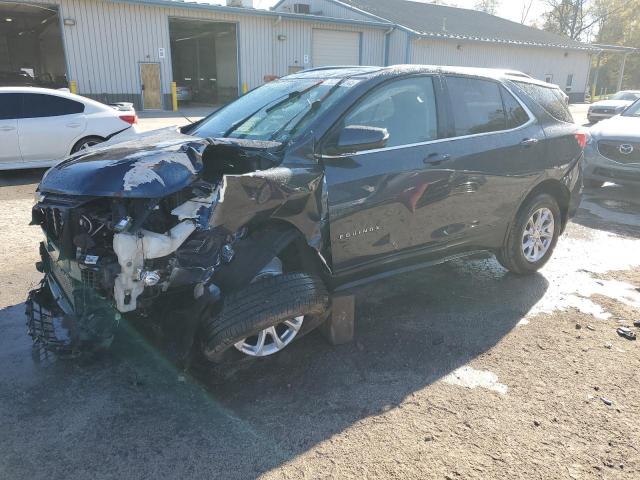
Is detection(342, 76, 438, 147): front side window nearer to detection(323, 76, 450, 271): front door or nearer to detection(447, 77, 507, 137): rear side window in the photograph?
detection(323, 76, 450, 271): front door

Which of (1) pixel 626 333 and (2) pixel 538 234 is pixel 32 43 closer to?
(2) pixel 538 234

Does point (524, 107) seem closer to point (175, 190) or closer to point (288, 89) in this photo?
point (288, 89)

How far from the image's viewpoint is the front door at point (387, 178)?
3342mm

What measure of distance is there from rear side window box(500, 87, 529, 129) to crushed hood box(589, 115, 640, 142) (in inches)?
190

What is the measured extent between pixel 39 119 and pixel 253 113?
256 inches

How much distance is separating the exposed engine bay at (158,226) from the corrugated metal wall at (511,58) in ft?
90.0

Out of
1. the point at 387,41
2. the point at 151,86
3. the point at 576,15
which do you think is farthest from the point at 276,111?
the point at 576,15

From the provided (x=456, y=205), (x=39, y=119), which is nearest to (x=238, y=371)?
(x=456, y=205)

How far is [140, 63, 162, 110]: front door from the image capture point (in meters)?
22.9

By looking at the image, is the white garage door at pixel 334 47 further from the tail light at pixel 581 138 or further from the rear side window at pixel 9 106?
the tail light at pixel 581 138

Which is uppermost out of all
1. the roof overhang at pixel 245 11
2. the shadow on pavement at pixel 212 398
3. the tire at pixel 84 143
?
the roof overhang at pixel 245 11

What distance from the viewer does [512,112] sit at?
4477 millimetres

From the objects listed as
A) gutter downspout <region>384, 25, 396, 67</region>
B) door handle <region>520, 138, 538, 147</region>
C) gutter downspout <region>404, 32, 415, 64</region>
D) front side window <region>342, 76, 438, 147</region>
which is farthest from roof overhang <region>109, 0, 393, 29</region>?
door handle <region>520, 138, 538, 147</region>

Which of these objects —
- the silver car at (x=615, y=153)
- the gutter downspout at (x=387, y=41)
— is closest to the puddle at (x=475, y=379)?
the silver car at (x=615, y=153)
